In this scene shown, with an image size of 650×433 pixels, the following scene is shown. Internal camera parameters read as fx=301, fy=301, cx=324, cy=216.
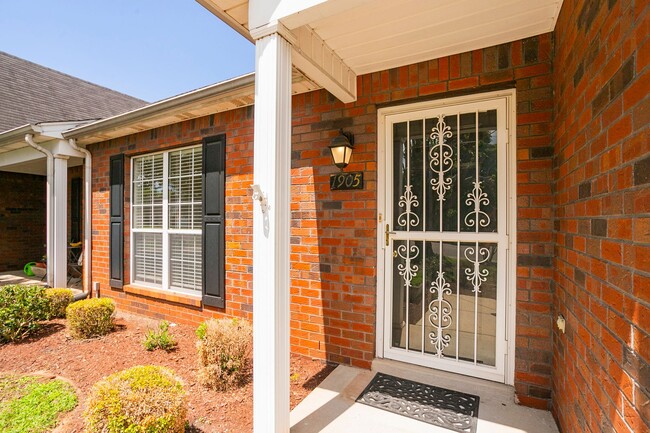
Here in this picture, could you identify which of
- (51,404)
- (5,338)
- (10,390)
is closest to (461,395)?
(51,404)

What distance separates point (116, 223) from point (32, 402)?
2995 mm

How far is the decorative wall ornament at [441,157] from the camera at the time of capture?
2697mm

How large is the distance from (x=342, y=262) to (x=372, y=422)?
4.47 ft

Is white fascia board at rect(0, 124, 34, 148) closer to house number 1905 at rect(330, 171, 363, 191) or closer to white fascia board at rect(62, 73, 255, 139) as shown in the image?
white fascia board at rect(62, 73, 255, 139)

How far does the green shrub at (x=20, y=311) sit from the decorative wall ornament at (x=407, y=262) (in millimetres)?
4917

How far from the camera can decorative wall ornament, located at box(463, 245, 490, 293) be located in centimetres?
257

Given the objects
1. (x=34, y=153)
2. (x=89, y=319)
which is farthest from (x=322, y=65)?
(x=34, y=153)

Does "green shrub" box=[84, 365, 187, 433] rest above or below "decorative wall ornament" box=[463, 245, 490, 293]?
below

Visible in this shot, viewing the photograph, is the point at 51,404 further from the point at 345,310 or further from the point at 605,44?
the point at 605,44

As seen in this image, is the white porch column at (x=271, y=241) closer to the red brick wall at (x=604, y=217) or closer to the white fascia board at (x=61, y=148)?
the red brick wall at (x=604, y=217)

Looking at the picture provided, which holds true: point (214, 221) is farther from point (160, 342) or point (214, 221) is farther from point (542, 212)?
point (542, 212)

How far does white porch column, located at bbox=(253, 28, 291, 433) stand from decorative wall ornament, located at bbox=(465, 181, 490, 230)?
64.2 inches

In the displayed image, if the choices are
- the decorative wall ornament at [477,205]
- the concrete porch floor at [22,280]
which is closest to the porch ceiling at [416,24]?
the decorative wall ornament at [477,205]

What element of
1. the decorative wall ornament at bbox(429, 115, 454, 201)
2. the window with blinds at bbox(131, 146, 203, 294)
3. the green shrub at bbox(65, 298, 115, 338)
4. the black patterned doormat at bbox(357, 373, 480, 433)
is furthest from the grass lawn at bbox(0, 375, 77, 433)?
the decorative wall ornament at bbox(429, 115, 454, 201)
